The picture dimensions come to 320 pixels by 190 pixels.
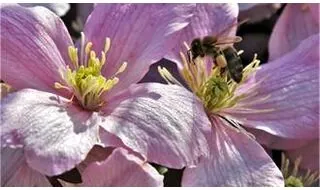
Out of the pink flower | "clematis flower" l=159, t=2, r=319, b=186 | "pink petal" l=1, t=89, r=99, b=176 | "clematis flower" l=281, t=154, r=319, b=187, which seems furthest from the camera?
the pink flower

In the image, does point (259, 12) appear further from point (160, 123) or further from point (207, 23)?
point (160, 123)

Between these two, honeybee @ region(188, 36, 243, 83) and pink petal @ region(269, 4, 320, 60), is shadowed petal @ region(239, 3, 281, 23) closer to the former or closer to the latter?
pink petal @ region(269, 4, 320, 60)

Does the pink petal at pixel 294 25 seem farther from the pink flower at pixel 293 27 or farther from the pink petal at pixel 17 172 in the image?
the pink petal at pixel 17 172

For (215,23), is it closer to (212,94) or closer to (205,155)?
(212,94)

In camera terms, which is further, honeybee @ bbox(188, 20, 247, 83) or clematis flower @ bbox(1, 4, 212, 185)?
honeybee @ bbox(188, 20, 247, 83)

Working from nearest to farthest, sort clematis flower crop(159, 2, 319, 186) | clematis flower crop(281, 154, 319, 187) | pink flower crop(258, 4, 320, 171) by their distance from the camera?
clematis flower crop(159, 2, 319, 186) < clematis flower crop(281, 154, 319, 187) < pink flower crop(258, 4, 320, 171)

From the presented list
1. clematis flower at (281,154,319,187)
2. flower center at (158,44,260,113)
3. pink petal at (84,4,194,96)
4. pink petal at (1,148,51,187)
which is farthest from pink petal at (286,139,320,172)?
pink petal at (1,148,51,187)

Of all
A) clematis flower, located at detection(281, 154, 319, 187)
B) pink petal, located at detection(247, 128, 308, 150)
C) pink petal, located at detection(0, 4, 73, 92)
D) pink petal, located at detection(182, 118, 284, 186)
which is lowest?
clematis flower, located at detection(281, 154, 319, 187)

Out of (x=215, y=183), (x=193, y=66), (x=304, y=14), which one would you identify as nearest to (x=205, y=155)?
(x=215, y=183)
